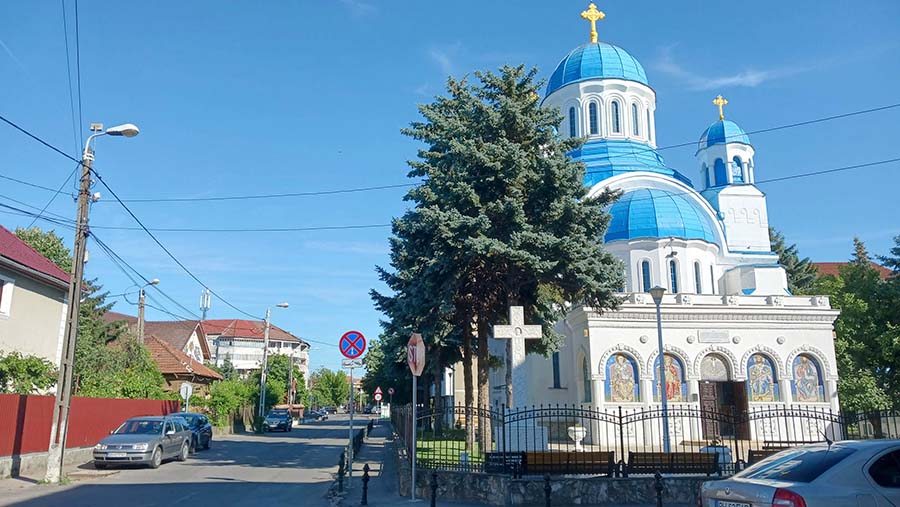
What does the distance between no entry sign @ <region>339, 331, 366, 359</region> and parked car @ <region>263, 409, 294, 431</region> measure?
3363 centimetres

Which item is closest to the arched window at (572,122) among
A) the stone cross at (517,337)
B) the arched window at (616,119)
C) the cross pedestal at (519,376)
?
the arched window at (616,119)

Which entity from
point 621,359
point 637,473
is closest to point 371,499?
point 637,473

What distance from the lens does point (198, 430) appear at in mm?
27344

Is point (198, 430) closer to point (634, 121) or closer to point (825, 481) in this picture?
point (825, 481)

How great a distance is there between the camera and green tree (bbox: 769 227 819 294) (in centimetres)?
5906

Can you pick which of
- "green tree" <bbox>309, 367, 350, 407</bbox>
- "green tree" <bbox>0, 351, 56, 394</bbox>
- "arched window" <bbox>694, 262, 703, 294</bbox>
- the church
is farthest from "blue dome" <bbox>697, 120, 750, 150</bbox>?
"green tree" <bbox>309, 367, 350, 407</bbox>

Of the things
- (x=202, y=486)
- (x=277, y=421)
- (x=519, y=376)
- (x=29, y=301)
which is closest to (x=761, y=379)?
(x=519, y=376)

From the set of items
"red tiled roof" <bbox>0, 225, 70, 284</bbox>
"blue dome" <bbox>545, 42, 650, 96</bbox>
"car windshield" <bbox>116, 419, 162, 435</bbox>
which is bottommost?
"car windshield" <bbox>116, 419, 162, 435</bbox>

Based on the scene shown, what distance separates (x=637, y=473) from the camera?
44.6ft

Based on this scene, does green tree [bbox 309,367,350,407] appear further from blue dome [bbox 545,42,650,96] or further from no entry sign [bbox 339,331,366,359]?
no entry sign [bbox 339,331,366,359]

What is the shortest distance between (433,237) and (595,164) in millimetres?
23638

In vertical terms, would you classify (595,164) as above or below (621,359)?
above

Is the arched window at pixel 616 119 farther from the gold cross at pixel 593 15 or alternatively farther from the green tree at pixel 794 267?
the green tree at pixel 794 267

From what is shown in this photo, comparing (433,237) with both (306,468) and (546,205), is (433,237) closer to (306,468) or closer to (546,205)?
(546,205)
